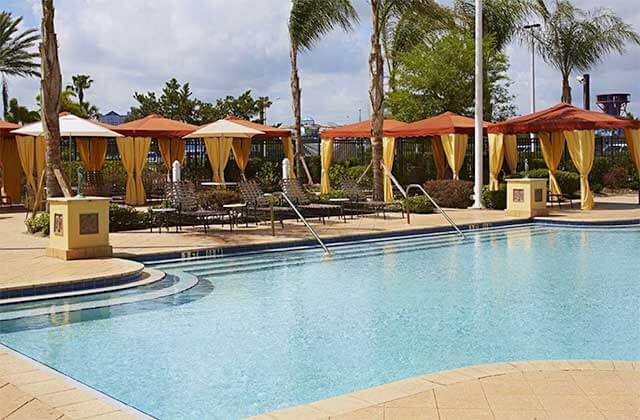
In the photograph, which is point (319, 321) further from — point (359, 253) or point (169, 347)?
point (359, 253)

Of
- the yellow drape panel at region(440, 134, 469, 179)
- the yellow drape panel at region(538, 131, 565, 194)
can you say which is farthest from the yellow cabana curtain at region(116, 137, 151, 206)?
the yellow drape panel at region(538, 131, 565, 194)

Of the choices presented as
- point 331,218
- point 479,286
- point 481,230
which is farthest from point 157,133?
point 479,286

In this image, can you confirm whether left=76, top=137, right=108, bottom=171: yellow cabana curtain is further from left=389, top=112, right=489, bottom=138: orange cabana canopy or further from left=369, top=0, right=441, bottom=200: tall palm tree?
left=389, top=112, right=489, bottom=138: orange cabana canopy

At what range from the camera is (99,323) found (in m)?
7.57

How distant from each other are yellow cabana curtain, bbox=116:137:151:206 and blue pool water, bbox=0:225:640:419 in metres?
10.0

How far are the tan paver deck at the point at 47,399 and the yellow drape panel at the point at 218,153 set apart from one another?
15759 millimetres

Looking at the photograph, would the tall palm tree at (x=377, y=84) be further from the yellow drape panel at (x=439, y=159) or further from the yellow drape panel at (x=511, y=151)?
the yellow drape panel at (x=439, y=159)

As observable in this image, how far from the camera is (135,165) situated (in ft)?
69.1

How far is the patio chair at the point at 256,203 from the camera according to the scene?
15.6 meters

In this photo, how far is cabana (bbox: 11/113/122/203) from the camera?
18.0m

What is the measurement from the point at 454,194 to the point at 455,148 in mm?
1721

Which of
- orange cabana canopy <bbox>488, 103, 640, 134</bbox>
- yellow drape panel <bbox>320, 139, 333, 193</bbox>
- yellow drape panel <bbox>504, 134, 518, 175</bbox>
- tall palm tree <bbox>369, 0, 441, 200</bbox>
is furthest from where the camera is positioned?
yellow drape panel <bbox>320, 139, 333, 193</bbox>

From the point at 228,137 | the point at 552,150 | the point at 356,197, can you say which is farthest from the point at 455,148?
the point at 228,137

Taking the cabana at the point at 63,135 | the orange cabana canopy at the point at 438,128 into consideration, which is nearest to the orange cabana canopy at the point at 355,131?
the orange cabana canopy at the point at 438,128
